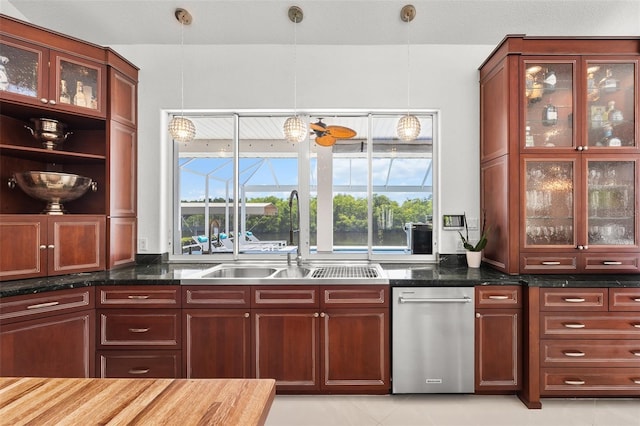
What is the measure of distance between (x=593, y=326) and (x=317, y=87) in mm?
2893

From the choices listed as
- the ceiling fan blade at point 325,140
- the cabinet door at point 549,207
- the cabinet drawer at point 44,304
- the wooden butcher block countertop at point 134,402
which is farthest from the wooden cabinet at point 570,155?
the cabinet drawer at point 44,304

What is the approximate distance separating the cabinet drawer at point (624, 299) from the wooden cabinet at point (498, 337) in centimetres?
59

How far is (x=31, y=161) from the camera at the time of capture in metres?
2.67

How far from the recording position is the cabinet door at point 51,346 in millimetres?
2039

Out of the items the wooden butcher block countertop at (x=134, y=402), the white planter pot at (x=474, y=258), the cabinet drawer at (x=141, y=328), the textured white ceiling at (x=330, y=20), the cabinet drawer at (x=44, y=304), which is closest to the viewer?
the wooden butcher block countertop at (x=134, y=402)

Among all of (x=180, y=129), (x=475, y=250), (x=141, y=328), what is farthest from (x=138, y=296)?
(x=475, y=250)

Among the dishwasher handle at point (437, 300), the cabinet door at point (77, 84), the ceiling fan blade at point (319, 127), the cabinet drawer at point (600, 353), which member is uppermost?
the cabinet door at point (77, 84)

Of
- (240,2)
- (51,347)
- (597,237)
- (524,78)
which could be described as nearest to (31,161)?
(51,347)

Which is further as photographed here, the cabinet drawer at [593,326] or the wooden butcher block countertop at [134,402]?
the cabinet drawer at [593,326]

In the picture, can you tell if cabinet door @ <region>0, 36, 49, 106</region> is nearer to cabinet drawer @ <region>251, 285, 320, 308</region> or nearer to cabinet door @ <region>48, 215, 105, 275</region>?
cabinet door @ <region>48, 215, 105, 275</region>

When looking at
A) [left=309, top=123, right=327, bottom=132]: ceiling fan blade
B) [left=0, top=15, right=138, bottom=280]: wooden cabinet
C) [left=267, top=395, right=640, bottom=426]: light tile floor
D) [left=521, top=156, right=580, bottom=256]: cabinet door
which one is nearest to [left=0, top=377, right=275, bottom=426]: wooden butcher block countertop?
[left=267, top=395, right=640, bottom=426]: light tile floor

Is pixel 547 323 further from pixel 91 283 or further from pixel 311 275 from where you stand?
pixel 91 283

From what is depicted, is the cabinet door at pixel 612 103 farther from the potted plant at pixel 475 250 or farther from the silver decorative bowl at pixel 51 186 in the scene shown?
the silver decorative bowl at pixel 51 186

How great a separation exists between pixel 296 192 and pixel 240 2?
167 cm
